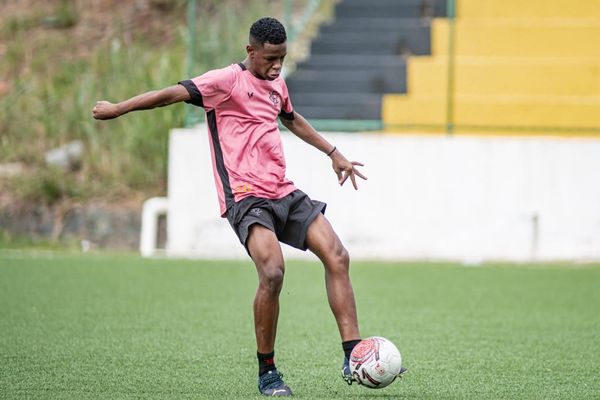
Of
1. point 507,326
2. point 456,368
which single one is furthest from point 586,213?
point 456,368

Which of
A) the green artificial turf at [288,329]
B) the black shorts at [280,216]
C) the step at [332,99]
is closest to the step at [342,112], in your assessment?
the step at [332,99]

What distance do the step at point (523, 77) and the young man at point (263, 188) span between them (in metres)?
10.2

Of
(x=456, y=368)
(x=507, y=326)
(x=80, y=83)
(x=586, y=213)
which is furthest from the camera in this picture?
(x=80, y=83)

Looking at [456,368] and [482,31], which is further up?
[482,31]

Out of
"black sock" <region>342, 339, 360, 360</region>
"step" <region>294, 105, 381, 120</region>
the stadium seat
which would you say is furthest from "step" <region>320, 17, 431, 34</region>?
"black sock" <region>342, 339, 360, 360</region>

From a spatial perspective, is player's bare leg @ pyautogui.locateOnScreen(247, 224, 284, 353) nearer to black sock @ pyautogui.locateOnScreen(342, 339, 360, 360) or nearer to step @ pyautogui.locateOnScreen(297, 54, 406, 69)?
black sock @ pyautogui.locateOnScreen(342, 339, 360, 360)

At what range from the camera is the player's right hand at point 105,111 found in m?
6.32

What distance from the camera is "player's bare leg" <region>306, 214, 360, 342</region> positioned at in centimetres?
666

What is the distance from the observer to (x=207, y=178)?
15.7m

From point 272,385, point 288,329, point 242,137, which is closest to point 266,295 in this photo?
point 272,385

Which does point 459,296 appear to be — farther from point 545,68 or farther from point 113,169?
point 113,169

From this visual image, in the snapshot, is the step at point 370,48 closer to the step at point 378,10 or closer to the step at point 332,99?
the step at point 378,10

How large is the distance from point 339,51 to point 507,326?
9.74 m

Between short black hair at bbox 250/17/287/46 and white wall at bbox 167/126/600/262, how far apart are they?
8753 mm
